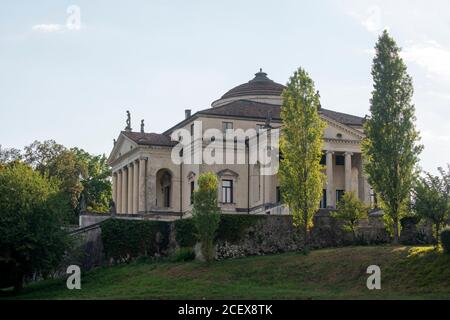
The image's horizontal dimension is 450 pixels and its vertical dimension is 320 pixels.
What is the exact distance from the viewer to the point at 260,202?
253 ft

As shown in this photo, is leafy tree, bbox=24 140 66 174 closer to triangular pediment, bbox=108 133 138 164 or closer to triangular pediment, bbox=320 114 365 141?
triangular pediment, bbox=108 133 138 164

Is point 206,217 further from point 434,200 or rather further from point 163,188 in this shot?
point 163,188

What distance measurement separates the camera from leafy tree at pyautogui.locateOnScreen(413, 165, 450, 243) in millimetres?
48312

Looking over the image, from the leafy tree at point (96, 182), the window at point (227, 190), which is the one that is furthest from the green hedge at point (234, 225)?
the leafy tree at point (96, 182)

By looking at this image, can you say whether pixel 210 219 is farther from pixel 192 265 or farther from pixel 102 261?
pixel 102 261

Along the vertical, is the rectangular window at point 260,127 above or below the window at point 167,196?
above

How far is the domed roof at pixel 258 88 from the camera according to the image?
91.0m

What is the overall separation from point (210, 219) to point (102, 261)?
42.5 feet

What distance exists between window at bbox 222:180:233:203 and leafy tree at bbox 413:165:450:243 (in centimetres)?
3209

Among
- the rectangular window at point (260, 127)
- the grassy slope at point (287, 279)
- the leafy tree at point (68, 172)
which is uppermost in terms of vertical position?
the rectangular window at point (260, 127)

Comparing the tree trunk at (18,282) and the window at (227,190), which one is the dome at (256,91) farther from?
the tree trunk at (18,282)

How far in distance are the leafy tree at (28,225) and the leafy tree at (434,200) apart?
24096 millimetres

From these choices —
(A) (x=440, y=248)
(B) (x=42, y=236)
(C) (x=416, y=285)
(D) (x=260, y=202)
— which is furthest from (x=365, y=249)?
(D) (x=260, y=202)

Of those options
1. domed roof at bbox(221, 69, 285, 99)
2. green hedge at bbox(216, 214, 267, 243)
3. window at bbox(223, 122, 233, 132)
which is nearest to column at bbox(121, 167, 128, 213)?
domed roof at bbox(221, 69, 285, 99)
